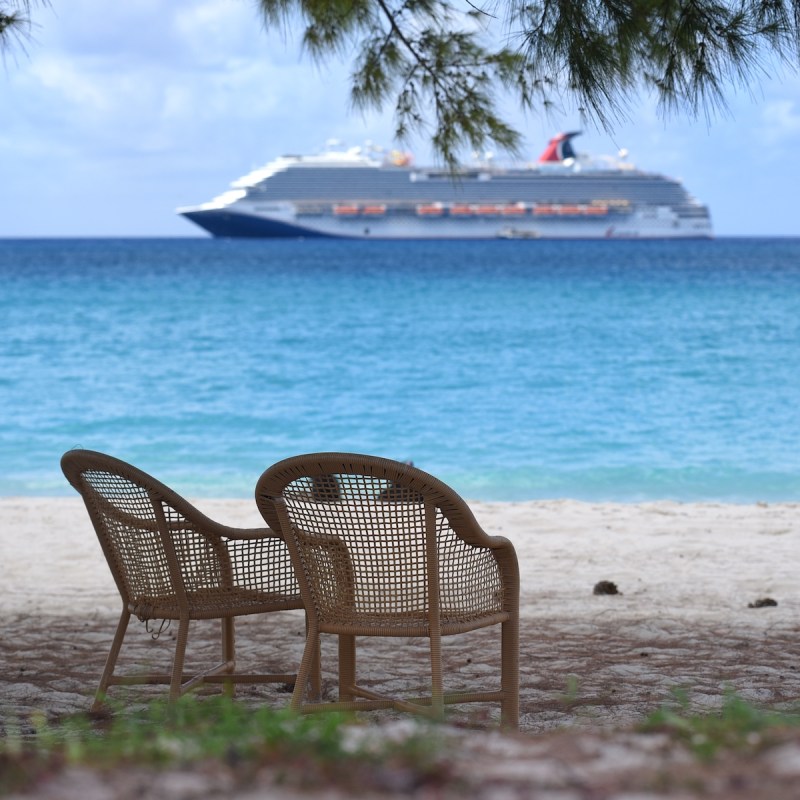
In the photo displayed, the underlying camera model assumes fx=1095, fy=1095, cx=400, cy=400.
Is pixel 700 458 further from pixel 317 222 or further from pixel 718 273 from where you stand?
pixel 317 222

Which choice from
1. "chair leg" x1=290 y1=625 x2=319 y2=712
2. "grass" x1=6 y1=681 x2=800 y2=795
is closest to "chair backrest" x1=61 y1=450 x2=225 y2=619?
"chair leg" x1=290 y1=625 x2=319 y2=712

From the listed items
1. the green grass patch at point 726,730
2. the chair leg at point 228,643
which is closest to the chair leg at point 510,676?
the chair leg at point 228,643

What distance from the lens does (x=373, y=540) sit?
238cm

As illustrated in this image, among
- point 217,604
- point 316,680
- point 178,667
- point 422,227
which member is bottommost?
point 316,680

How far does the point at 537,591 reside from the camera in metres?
4.20

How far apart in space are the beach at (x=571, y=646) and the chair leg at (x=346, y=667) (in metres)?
0.10

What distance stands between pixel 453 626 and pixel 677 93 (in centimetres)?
189

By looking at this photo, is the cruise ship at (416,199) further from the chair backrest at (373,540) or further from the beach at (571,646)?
the chair backrest at (373,540)

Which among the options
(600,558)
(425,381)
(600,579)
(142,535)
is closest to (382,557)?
(142,535)

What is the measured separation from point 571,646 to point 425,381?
9.76 m

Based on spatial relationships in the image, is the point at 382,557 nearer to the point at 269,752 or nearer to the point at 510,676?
the point at 510,676

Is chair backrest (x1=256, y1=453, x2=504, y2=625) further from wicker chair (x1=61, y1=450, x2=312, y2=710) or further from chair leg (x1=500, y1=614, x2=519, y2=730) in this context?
wicker chair (x1=61, y1=450, x2=312, y2=710)

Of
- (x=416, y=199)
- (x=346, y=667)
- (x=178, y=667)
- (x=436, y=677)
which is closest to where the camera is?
(x=436, y=677)

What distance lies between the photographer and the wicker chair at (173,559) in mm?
2562
